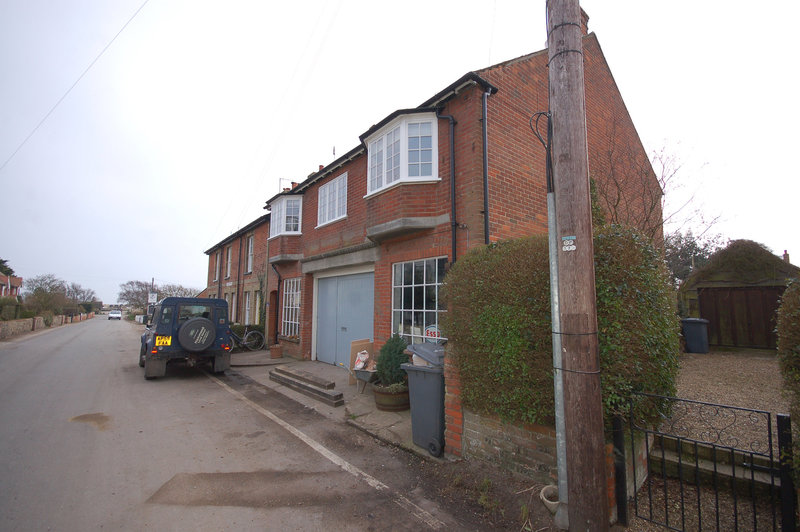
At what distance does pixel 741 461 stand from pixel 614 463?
59.2 inches

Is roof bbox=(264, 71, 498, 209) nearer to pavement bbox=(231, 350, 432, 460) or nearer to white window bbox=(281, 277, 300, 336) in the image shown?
white window bbox=(281, 277, 300, 336)

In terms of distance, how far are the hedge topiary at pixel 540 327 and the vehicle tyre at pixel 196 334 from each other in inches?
301

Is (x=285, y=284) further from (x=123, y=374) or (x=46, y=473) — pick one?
(x=46, y=473)

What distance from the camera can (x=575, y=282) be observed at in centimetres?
292

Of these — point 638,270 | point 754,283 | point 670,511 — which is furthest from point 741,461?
point 754,283

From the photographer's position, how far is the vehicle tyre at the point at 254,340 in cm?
1545

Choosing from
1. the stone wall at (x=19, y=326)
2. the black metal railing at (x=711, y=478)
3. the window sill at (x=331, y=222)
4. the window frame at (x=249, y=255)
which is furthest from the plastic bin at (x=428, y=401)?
the stone wall at (x=19, y=326)

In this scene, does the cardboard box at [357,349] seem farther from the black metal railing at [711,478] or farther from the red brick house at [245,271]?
the red brick house at [245,271]

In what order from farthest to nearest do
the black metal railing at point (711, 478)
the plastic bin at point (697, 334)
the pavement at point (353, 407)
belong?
the plastic bin at point (697, 334) < the pavement at point (353, 407) < the black metal railing at point (711, 478)

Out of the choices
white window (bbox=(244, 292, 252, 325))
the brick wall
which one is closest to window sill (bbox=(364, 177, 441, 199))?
the brick wall

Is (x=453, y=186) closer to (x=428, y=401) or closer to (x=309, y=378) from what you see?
(x=428, y=401)

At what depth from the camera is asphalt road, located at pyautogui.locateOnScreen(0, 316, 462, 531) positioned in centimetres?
337

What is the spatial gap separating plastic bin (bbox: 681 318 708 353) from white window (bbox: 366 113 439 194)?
8.82 metres

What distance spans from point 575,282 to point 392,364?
4.35 metres
